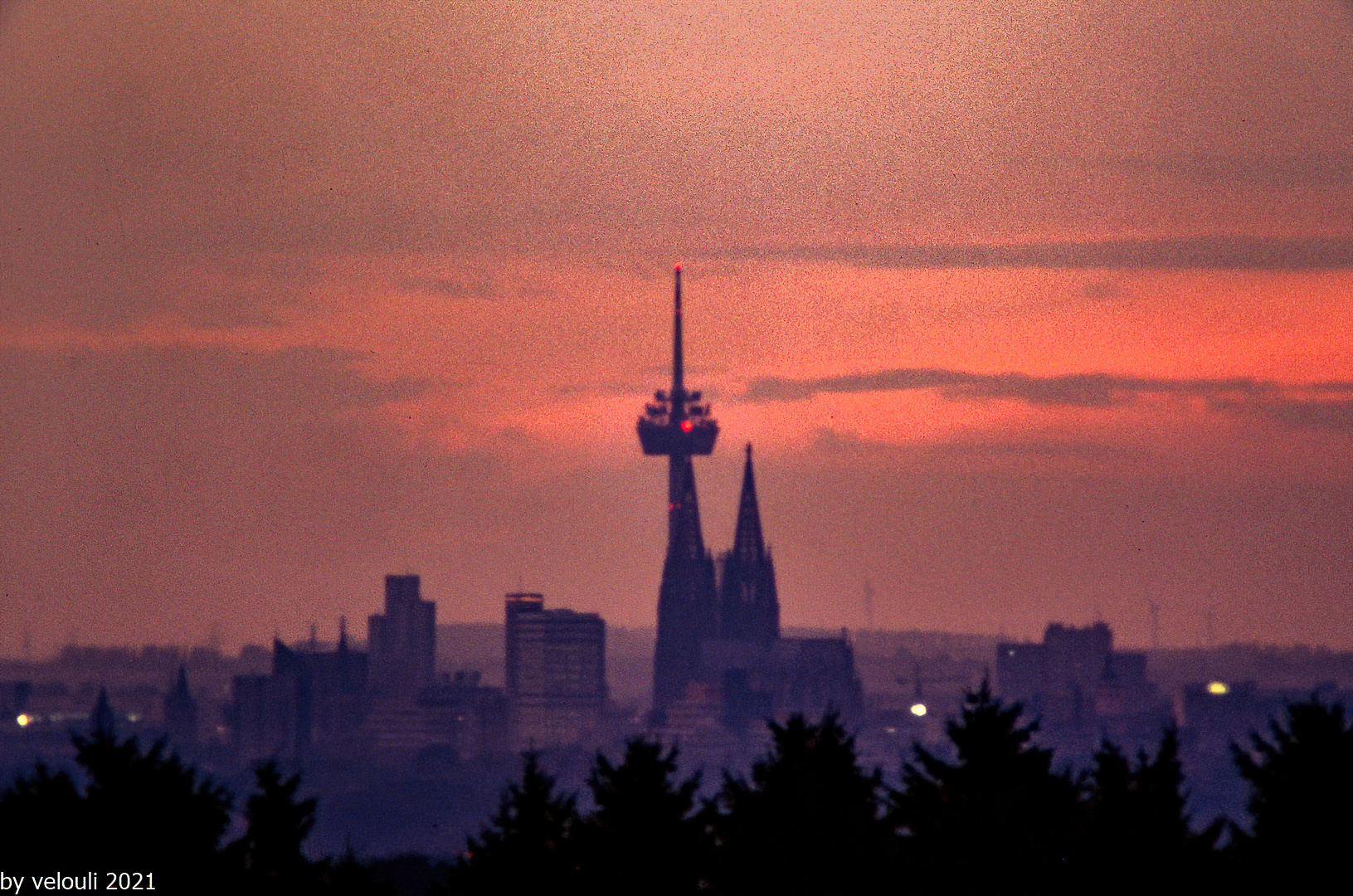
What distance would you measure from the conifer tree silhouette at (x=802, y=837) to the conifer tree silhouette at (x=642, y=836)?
954mm

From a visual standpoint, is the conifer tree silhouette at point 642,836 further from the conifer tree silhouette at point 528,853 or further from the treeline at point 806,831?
the conifer tree silhouette at point 528,853

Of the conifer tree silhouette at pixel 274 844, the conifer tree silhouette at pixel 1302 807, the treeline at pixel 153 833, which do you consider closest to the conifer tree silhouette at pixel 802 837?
the conifer tree silhouette at pixel 1302 807

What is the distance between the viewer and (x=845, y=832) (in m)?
57.7

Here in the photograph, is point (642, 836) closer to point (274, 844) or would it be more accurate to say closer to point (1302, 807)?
point (274, 844)

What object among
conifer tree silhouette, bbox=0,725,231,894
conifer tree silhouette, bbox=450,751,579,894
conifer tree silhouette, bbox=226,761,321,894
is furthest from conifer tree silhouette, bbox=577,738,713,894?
conifer tree silhouette, bbox=0,725,231,894

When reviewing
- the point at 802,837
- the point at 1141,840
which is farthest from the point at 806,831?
the point at 1141,840

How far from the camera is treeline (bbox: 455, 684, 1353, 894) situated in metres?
54.4

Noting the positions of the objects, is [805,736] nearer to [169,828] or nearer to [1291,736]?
[1291,736]

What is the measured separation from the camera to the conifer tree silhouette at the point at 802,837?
2227 inches

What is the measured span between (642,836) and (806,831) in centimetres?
468

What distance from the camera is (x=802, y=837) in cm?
5819

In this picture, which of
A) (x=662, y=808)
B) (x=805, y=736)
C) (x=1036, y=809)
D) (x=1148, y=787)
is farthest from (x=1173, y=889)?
(x=805, y=736)

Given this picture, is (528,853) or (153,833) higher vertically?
(153,833)

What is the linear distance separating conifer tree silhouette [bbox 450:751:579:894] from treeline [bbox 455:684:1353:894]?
5cm
